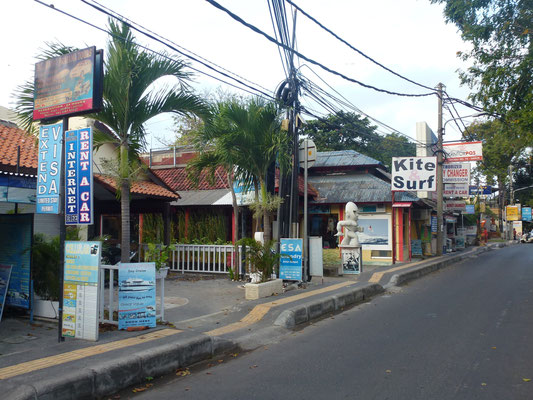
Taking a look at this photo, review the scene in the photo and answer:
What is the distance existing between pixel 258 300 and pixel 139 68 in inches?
214

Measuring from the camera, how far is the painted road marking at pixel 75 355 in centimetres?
487

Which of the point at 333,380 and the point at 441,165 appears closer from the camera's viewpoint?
the point at 333,380

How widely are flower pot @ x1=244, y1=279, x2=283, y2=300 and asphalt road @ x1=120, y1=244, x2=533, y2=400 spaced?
6.44 feet

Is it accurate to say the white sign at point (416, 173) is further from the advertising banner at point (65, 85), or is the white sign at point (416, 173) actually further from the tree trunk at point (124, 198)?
the advertising banner at point (65, 85)

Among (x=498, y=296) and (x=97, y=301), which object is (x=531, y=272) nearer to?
(x=498, y=296)

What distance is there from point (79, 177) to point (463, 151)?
22.5 meters

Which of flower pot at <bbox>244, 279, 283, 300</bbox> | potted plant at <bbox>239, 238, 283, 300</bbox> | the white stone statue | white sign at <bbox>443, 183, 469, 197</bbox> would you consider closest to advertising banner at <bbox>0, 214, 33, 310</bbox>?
flower pot at <bbox>244, 279, 283, 300</bbox>

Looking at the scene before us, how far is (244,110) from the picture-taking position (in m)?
12.2

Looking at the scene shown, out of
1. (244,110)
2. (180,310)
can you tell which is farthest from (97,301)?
(244,110)

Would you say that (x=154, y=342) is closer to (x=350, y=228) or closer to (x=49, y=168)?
(x=49, y=168)

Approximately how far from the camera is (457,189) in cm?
2531

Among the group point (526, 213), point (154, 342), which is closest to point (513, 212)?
point (526, 213)

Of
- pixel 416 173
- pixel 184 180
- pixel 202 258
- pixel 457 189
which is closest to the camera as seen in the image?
pixel 202 258

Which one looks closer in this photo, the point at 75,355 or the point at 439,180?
the point at 75,355
